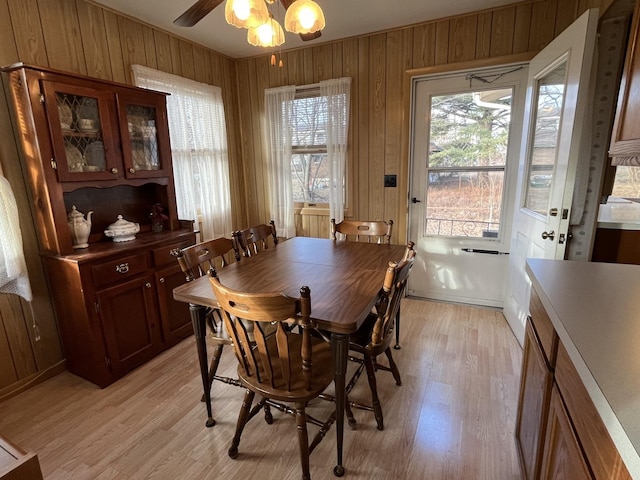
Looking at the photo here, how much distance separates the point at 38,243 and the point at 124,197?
2.11ft

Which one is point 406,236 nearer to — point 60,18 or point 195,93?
point 195,93

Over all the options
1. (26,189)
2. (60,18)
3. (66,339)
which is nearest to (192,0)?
(60,18)

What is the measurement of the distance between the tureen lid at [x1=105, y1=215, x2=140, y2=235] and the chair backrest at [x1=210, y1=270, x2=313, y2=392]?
129 centimetres

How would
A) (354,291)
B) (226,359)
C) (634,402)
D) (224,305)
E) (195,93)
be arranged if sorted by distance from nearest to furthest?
(634,402) < (224,305) < (354,291) < (226,359) < (195,93)

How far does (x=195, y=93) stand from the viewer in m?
3.15

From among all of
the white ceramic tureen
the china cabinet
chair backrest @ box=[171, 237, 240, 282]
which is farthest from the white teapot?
chair backrest @ box=[171, 237, 240, 282]

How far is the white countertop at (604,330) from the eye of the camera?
0.63 metres

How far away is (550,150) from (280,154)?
2386mm

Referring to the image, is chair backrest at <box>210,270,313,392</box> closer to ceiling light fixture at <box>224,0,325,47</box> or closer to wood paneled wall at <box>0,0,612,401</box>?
ceiling light fixture at <box>224,0,325,47</box>

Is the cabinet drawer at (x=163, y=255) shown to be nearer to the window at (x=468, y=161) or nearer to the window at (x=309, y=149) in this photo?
the window at (x=309, y=149)

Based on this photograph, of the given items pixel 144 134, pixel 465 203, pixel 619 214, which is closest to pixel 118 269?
pixel 144 134

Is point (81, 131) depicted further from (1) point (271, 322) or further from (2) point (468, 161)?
(2) point (468, 161)

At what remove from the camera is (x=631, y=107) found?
114 cm

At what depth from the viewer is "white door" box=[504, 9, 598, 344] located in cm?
183
